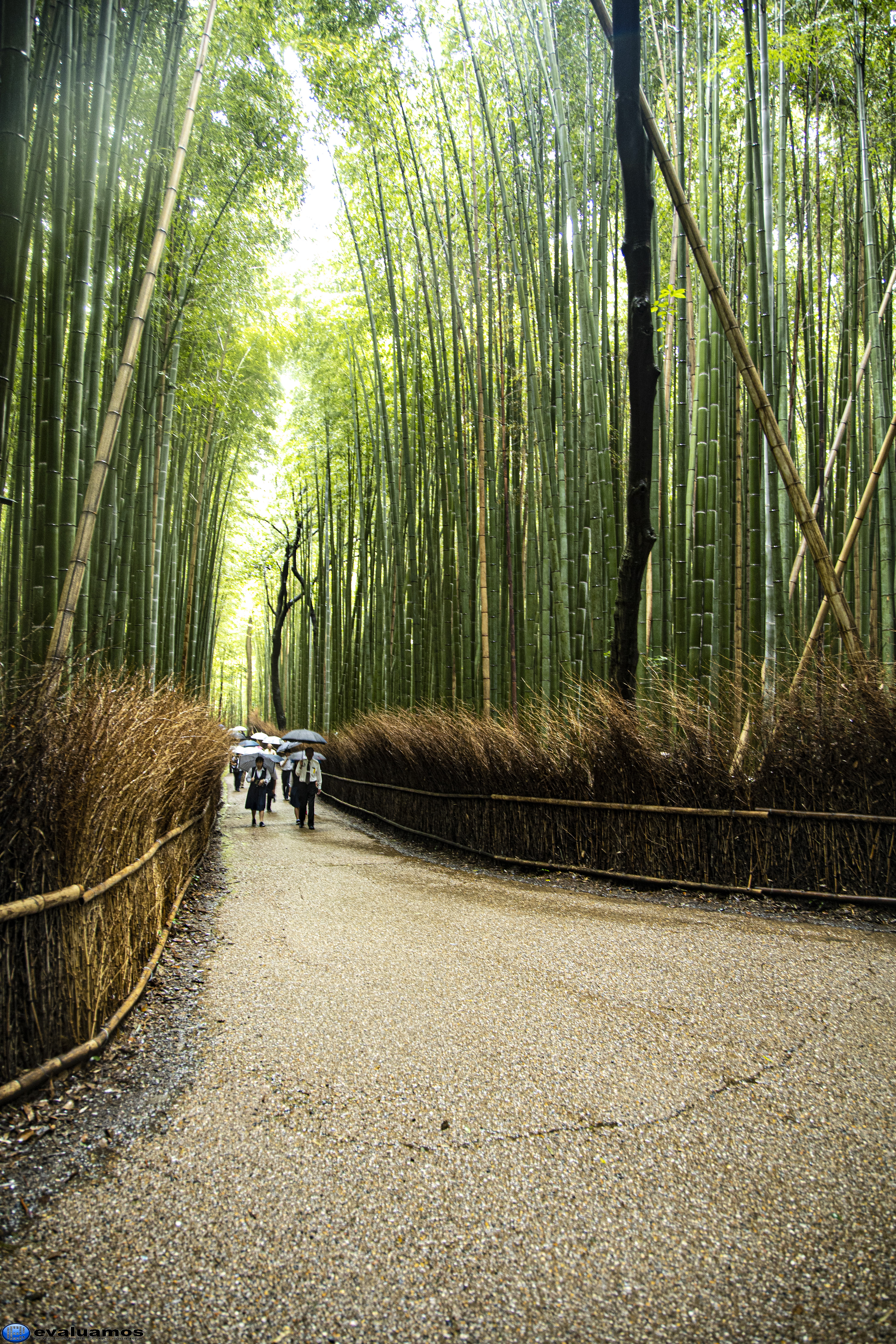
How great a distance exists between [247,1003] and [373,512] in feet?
28.7

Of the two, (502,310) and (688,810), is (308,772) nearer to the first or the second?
(502,310)

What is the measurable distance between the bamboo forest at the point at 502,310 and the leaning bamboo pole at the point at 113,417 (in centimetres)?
2

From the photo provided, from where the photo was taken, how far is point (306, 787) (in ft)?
25.3

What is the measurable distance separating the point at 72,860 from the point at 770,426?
3.20 meters

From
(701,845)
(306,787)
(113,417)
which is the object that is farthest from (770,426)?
(306,787)

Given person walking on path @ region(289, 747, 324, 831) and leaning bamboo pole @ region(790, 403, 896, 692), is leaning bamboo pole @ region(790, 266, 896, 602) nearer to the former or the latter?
leaning bamboo pole @ region(790, 403, 896, 692)

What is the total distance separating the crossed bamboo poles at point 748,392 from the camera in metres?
2.59

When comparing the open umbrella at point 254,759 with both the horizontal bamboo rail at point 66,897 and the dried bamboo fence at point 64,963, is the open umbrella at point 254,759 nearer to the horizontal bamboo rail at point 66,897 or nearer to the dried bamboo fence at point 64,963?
the horizontal bamboo rail at point 66,897

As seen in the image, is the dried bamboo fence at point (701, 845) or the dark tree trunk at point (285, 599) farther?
the dark tree trunk at point (285, 599)

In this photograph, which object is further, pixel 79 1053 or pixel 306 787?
pixel 306 787

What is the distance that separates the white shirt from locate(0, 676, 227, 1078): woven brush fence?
199 inches

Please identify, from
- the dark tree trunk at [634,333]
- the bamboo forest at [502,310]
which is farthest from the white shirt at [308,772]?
the dark tree trunk at [634,333]

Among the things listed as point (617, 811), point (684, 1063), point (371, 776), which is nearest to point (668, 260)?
→ point (617, 811)

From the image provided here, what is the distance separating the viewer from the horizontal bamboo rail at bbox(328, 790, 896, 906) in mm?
3197
